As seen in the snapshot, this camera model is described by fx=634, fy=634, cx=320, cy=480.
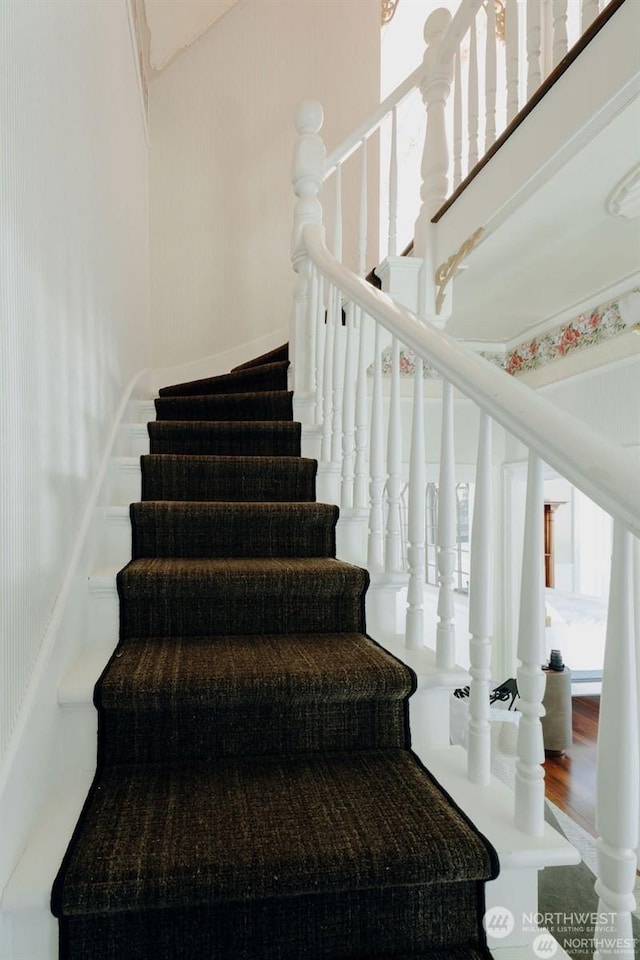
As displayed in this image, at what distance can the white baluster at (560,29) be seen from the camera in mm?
1736

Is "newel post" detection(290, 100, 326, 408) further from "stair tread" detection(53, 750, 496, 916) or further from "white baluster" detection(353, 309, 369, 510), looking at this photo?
"stair tread" detection(53, 750, 496, 916)

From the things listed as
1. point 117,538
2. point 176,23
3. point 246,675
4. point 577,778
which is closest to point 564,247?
point 117,538

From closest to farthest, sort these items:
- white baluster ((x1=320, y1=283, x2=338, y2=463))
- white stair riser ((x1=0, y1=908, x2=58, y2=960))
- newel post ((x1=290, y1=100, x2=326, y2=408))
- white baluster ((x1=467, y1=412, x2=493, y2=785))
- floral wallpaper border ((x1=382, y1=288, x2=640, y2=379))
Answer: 1. white stair riser ((x1=0, y1=908, x2=58, y2=960))
2. white baluster ((x1=467, y1=412, x2=493, y2=785))
3. white baluster ((x1=320, y1=283, x2=338, y2=463))
4. newel post ((x1=290, y1=100, x2=326, y2=408))
5. floral wallpaper border ((x1=382, y1=288, x2=640, y2=379))

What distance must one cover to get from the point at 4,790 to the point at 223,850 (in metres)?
0.33

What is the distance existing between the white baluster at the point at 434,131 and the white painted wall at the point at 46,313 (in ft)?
4.01

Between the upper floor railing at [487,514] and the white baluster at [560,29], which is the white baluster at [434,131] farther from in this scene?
the white baluster at [560,29]

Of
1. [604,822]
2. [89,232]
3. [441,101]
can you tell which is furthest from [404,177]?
[604,822]

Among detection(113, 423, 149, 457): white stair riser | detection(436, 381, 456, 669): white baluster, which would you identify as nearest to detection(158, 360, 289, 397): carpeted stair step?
detection(113, 423, 149, 457): white stair riser

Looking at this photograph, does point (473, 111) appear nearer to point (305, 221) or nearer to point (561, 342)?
point (305, 221)

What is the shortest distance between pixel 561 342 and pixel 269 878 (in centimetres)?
354

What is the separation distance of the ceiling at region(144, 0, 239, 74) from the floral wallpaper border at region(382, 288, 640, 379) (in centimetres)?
214

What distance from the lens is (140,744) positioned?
1.25 m
